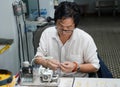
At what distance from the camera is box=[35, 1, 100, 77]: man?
5.57 feet

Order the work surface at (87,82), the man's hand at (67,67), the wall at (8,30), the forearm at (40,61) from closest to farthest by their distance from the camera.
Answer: the work surface at (87,82)
the man's hand at (67,67)
the forearm at (40,61)
the wall at (8,30)

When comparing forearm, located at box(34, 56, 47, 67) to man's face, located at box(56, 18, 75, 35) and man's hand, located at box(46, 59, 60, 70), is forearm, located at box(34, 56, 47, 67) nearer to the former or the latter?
man's hand, located at box(46, 59, 60, 70)

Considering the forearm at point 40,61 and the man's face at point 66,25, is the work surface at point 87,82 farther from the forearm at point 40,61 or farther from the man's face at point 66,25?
the man's face at point 66,25

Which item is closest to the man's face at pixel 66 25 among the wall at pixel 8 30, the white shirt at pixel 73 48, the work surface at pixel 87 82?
the white shirt at pixel 73 48

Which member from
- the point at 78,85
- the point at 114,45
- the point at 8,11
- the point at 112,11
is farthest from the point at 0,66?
the point at 112,11

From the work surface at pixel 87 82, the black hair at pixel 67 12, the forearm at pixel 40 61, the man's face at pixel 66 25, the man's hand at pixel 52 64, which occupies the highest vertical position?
the black hair at pixel 67 12

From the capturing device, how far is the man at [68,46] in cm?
170

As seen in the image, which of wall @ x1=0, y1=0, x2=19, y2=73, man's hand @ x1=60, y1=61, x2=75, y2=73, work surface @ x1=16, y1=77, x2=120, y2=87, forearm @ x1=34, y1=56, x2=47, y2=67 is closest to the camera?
work surface @ x1=16, y1=77, x2=120, y2=87

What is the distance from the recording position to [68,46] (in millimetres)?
1866

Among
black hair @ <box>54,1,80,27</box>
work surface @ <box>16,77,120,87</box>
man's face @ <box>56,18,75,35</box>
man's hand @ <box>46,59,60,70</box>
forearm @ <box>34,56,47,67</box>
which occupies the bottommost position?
work surface @ <box>16,77,120,87</box>

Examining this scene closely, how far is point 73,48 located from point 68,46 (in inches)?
Result: 1.7

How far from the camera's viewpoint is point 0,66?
102 inches

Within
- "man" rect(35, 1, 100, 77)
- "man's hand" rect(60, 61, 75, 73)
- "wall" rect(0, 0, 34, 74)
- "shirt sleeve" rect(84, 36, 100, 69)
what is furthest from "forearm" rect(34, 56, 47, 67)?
"wall" rect(0, 0, 34, 74)

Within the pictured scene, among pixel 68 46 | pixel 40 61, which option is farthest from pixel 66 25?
pixel 40 61
